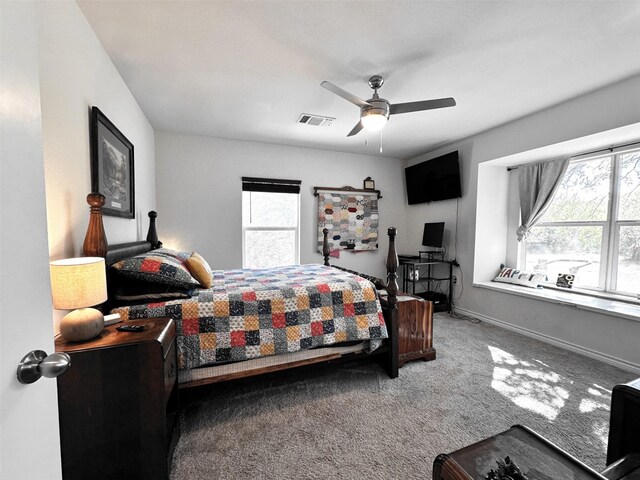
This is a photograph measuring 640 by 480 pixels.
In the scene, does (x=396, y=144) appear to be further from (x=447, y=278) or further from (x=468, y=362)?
(x=468, y=362)

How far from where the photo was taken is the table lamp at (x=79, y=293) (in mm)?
1162

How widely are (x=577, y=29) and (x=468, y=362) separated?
270 cm

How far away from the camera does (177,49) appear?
202 cm

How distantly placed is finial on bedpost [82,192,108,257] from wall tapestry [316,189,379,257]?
3200 millimetres

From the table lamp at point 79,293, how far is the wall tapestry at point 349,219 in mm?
3436

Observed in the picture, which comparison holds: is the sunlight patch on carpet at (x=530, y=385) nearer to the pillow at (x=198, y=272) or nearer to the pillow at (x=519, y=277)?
the pillow at (x=519, y=277)

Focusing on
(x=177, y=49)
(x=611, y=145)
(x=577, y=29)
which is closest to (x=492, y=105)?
(x=577, y=29)

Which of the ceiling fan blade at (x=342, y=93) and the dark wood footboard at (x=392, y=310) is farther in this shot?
the dark wood footboard at (x=392, y=310)

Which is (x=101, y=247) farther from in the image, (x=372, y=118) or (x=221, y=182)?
(x=221, y=182)

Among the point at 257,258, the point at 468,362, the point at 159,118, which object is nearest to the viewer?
the point at 468,362

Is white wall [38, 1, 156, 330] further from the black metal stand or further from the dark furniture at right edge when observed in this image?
the black metal stand

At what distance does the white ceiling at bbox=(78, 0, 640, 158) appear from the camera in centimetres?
167

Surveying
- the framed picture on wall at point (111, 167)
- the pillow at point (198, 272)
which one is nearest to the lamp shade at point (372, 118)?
the pillow at point (198, 272)

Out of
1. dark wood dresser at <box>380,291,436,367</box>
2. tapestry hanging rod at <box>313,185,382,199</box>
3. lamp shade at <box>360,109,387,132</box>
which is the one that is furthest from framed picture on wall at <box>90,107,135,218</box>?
tapestry hanging rod at <box>313,185,382,199</box>
